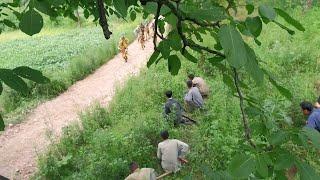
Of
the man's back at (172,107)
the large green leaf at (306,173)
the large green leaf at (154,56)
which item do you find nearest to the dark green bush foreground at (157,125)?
the man's back at (172,107)

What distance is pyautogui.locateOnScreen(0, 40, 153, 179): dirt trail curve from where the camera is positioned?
10.4 m

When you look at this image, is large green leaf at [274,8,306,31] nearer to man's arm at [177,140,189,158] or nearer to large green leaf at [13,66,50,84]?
large green leaf at [13,66,50,84]

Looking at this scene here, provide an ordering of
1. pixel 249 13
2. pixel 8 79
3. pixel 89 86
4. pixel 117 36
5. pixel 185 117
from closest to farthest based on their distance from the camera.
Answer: pixel 8 79 < pixel 249 13 < pixel 185 117 < pixel 89 86 < pixel 117 36

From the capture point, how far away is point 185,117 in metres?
9.88

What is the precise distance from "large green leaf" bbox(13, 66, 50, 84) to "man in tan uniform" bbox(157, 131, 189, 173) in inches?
254

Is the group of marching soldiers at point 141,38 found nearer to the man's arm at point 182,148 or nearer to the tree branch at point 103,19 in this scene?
the man's arm at point 182,148

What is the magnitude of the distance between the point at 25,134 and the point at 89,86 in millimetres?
3340

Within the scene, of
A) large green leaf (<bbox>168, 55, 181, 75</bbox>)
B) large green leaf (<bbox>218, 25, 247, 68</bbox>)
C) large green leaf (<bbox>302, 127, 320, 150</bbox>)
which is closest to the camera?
large green leaf (<bbox>218, 25, 247, 68</bbox>)

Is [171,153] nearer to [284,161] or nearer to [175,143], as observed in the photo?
[175,143]

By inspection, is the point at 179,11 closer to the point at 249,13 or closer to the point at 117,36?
the point at 249,13

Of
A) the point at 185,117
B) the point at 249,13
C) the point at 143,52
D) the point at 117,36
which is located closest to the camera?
the point at 249,13

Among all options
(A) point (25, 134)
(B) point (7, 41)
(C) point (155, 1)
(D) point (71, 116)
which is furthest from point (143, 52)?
Result: (C) point (155, 1)

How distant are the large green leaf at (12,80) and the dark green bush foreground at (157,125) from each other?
5.37 m

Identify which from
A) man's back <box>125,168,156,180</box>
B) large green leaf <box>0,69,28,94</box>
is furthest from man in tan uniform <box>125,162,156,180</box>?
large green leaf <box>0,69,28,94</box>
